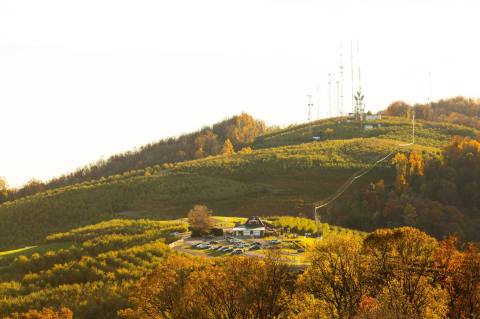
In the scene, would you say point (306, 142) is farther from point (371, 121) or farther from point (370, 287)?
point (370, 287)

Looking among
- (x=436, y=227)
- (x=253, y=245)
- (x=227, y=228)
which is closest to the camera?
(x=253, y=245)

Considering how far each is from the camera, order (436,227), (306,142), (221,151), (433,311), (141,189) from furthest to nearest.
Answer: (221,151) → (306,142) → (141,189) → (436,227) → (433,311)

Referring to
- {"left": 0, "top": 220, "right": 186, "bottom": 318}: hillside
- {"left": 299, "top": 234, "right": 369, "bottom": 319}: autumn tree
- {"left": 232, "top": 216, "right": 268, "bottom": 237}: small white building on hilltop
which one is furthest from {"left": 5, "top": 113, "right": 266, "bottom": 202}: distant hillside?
{"left": 299, "top": 234, "right": 369, "bottom": 319}: autumn tree

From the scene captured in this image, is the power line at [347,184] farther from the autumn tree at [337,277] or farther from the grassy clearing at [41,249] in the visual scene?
the autumn tree at [337,277]

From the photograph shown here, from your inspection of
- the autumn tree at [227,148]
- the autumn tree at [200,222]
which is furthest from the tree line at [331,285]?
the autumn tree at [227,148]

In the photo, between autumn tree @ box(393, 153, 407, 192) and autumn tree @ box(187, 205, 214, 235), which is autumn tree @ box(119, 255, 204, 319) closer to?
autumn tree @ box(187, 205, 214, 235)

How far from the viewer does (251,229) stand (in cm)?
7950

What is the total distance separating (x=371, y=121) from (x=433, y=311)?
5269 inches

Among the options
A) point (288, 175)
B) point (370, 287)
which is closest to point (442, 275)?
point (370, 287)

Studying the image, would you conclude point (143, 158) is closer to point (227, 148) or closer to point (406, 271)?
point (227, 148)

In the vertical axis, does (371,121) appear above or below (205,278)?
above

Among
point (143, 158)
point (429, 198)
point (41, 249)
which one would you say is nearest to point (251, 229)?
point (41, 249)

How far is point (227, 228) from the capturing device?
8469cm

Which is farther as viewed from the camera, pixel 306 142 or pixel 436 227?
pixel 306 142
